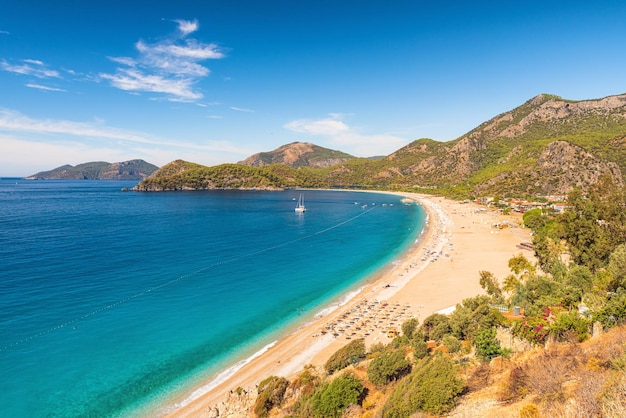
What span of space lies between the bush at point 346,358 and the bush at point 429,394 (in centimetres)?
960

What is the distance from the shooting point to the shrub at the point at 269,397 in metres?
22.7

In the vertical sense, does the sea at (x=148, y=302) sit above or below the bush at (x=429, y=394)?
below

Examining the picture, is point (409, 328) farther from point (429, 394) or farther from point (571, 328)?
point (429, 394)

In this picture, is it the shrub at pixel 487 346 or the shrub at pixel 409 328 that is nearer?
the shrub at pixel 487 346

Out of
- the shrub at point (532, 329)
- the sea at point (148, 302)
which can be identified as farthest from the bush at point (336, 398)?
the sea at point (148, 302)

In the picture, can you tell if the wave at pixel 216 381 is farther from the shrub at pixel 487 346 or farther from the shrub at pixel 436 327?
the shrub at pixel 487 346

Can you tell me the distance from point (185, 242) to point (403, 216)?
274 feet

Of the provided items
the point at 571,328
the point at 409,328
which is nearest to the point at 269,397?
the point at 409,328

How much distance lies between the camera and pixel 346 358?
27.7 m

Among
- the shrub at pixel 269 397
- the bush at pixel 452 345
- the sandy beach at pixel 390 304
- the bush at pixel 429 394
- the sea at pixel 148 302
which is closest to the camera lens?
the bush at pixel 429 394

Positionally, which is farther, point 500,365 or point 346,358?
point 346,358

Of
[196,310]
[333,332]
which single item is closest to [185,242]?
[196,310]

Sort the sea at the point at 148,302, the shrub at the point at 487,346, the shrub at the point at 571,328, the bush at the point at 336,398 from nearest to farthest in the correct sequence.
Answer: the bush at the point at 336,398 → the shrub at the point at 571,328 → the shrub at the point at 487,346 → the sea at the point at 148,302

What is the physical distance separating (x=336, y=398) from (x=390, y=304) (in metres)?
25.0
